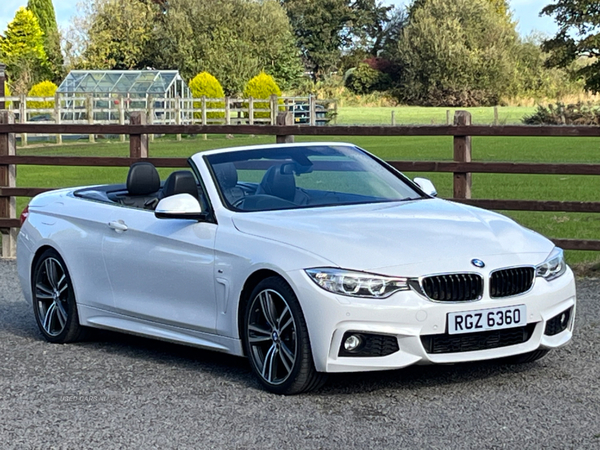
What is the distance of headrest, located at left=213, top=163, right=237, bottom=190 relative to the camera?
23.7 feet

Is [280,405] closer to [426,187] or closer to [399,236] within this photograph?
[399,236]

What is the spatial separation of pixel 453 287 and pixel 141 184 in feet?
9.71

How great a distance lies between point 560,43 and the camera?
161 feet

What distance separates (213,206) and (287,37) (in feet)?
252

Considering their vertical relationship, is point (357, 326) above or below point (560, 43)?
below

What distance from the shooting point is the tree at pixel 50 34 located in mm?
85562

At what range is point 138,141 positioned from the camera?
42.0ft

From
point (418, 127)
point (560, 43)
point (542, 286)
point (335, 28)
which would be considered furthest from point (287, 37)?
point (542, 286)

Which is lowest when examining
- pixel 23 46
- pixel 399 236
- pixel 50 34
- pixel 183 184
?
pixel 399 236

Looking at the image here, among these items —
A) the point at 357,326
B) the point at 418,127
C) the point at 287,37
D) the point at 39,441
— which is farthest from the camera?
the point at 287,37

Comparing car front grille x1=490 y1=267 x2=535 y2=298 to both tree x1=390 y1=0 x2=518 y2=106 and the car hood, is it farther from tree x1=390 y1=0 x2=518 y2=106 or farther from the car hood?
tree x1=390 y1=0 x2=518 y2=106

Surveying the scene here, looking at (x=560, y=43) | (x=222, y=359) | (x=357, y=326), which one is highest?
(x=560, y=43)

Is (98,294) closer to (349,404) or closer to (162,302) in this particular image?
(162,302)

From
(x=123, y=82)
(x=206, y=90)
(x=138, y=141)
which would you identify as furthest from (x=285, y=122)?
(x=206, y=90)
